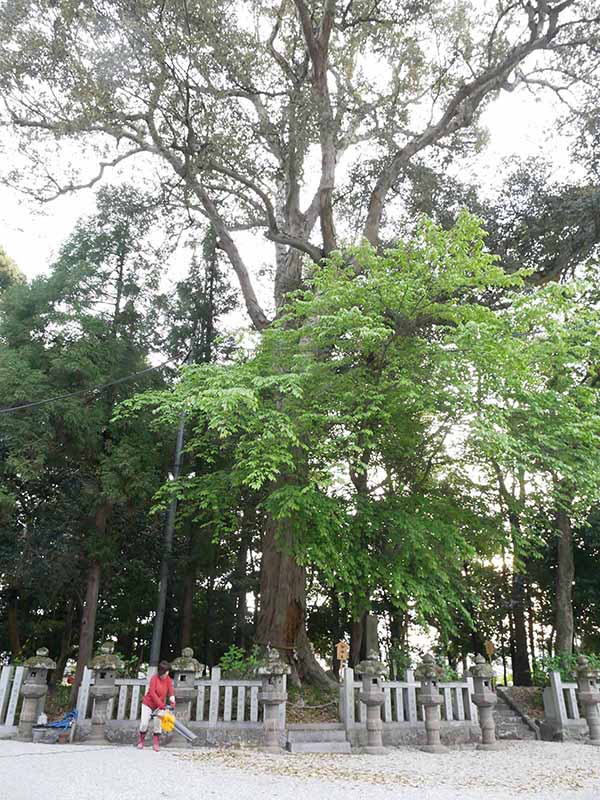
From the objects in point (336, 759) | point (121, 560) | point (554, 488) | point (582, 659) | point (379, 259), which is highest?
point (379, 259)

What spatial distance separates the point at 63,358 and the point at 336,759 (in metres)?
8.27

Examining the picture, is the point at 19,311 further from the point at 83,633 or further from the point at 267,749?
the point at 267,749

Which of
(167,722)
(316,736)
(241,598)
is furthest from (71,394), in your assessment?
(241,598)

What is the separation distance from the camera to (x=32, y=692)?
22.2ft

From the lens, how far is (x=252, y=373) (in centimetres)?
758

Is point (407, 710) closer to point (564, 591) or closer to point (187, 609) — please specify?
A: point (564, 591)

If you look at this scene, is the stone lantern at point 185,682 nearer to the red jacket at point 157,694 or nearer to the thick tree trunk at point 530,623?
the red jacket at point 157,694

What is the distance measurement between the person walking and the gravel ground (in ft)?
0.69

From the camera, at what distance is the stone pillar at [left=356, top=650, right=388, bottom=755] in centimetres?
668

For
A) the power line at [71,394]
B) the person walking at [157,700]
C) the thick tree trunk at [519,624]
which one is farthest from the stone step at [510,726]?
the power line at [71,394]

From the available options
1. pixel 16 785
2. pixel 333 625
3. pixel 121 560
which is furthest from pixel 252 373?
pixel 333 625

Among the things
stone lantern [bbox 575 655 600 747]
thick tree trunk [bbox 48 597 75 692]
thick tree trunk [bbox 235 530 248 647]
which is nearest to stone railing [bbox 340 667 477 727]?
stone lantern [bbox 575 655 600 747]

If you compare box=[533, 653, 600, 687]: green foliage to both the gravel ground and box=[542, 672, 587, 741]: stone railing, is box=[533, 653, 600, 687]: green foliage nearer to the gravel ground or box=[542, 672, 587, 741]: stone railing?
box=[542, 672, 587, 741]: stone railing

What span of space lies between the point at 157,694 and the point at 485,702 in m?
4.52
